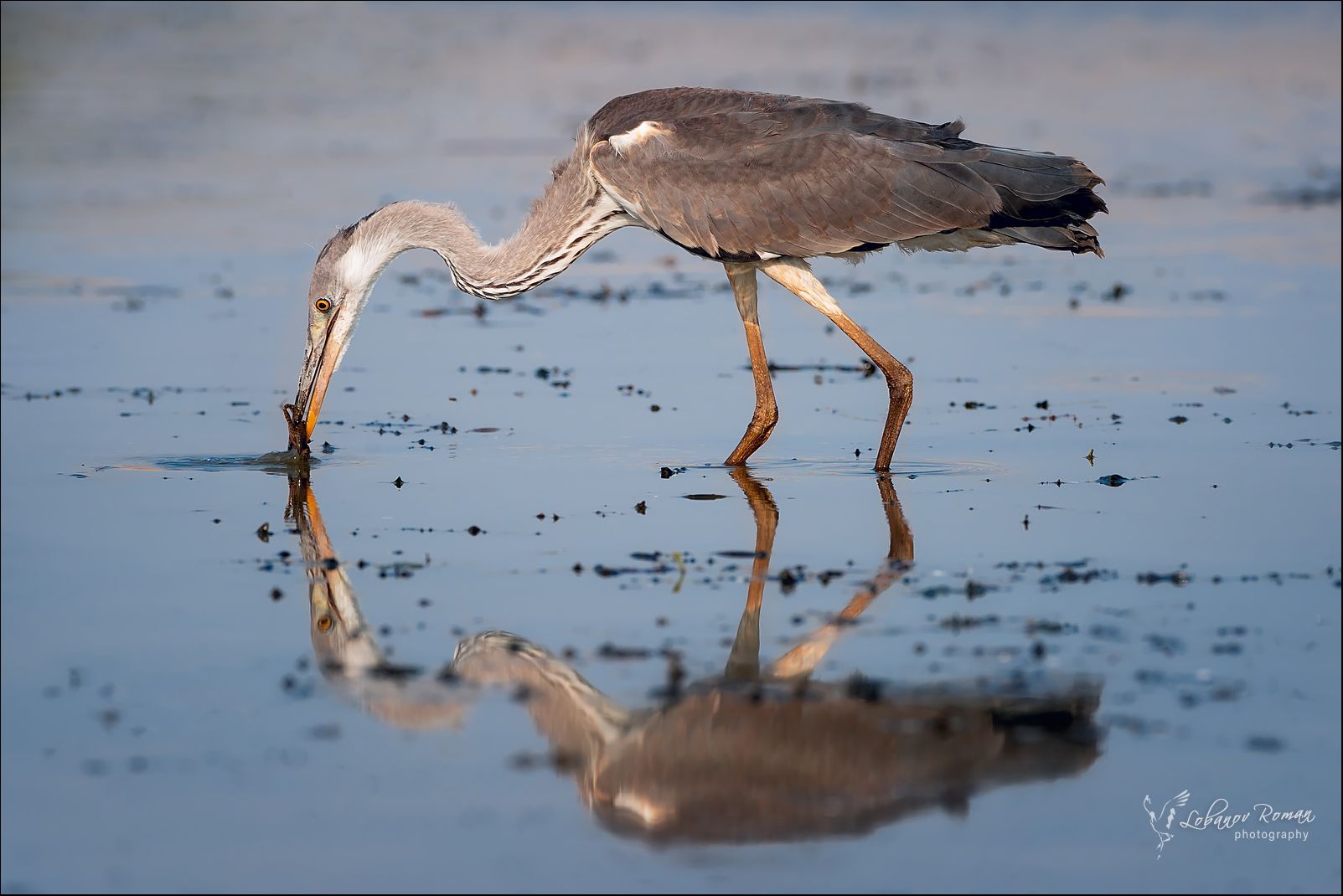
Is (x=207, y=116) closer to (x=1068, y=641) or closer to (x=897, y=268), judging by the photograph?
(x=897, y=268)

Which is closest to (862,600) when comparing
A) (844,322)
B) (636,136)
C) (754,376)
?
(844,322)

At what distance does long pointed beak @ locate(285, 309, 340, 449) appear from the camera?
395 inches

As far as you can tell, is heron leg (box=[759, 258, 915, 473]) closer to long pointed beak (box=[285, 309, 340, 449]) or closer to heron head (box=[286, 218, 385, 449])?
heron head (box=[286, 218, 385, 449])

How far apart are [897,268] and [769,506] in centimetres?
790

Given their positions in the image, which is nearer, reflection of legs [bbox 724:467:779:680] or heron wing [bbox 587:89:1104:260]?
reflection of legs [bbox 724:467:779:680]

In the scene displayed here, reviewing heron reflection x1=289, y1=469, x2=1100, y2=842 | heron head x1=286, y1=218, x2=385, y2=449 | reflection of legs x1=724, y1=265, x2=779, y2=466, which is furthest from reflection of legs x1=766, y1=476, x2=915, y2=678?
heron head x1=286, y1=218, x2=385, y2=449

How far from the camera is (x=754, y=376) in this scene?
33.4ft

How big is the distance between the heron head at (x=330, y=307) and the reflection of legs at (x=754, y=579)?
93.7 inches

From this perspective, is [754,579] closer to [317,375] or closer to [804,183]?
[804,183]

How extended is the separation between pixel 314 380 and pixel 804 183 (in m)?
2.92

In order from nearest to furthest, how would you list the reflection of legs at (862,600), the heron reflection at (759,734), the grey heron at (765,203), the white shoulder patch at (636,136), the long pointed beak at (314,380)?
1. the heron reflection at (759,734)
2. the reflection of legs at (862,600)
3. the grey heron at (765,203)
4. the white shoulder patch at (636,136)
5. the long pointed beak at (314,380)

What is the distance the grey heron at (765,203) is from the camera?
9586 millimetres

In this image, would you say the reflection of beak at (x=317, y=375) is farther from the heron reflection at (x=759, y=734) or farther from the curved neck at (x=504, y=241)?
the heron reflection at (x=759, y=734)

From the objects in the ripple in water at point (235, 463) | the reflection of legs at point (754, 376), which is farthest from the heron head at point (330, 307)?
the reflection of legs at point (754, 376)
